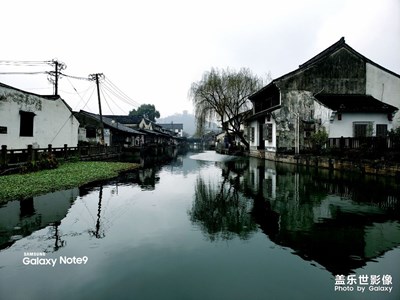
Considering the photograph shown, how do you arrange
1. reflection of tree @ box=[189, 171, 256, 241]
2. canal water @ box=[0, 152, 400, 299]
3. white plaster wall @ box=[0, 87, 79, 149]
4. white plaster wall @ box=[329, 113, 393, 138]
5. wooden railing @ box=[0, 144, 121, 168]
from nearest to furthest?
canal water @ box=[0, 152, 400, 299] < reflection of tree @ box=[189, 171, 256, 241] < wooden railing @ box=[0, 144, 121, 168] < white plaster wall @ box=[0, 87, 79, 149] < white plaster wall @ box=[329, 113, 393, 138]

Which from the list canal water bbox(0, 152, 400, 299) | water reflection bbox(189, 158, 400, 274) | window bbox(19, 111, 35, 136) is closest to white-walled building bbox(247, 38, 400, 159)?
water reflection bbox(189, 158, 400, 274)

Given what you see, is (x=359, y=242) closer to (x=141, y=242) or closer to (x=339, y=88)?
(x=141, y=242)

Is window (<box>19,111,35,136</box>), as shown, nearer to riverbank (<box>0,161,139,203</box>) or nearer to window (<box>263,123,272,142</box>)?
riverbank (<box>0,161,139,203</box>)

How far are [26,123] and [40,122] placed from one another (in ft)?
4.48

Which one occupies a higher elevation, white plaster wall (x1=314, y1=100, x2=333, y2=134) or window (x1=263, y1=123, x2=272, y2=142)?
white plaster wall (x1=314, y1=100, x2=333, y2=134)

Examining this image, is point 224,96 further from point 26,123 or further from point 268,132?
point 26,123

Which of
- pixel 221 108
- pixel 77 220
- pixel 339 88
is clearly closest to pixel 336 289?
pixel 77 220

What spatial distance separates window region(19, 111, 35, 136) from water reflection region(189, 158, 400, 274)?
607 inches

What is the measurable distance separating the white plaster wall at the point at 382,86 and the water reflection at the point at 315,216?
16.8m

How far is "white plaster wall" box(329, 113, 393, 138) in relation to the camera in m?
22.1

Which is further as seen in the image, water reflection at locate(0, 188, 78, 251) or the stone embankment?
the stone embankment

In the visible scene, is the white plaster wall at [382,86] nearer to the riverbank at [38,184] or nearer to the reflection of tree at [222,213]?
the reflection of tree at [222,213]

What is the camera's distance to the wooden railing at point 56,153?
1371 centimetres

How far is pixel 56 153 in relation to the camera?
739 inches
